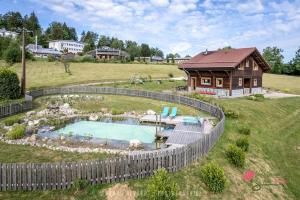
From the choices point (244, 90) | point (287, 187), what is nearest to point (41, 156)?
point (287, 187)

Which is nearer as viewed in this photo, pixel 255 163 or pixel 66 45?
pixel 255 163

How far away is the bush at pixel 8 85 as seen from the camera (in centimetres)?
3094

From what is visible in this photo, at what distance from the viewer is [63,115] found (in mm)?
26391

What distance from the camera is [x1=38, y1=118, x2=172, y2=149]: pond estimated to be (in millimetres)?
18984

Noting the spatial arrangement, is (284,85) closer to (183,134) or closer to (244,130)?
(244,130)

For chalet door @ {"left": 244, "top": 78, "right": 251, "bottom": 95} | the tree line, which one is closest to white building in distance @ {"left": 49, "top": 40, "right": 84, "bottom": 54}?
the tree line

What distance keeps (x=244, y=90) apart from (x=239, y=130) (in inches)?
847

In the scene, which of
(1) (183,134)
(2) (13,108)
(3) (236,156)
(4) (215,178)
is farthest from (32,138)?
(3) (236,156)

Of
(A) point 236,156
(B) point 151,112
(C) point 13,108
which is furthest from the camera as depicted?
(B) point 151,112

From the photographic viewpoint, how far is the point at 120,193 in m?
11.7

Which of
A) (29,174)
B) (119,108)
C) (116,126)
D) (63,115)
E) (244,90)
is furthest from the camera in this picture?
(244,90)

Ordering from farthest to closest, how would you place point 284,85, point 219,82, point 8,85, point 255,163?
point 284,85 < point 219,82 < point 8,85 < point 255,163

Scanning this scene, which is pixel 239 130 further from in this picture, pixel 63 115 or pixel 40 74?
pixel 40 74

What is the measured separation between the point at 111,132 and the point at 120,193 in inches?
400
